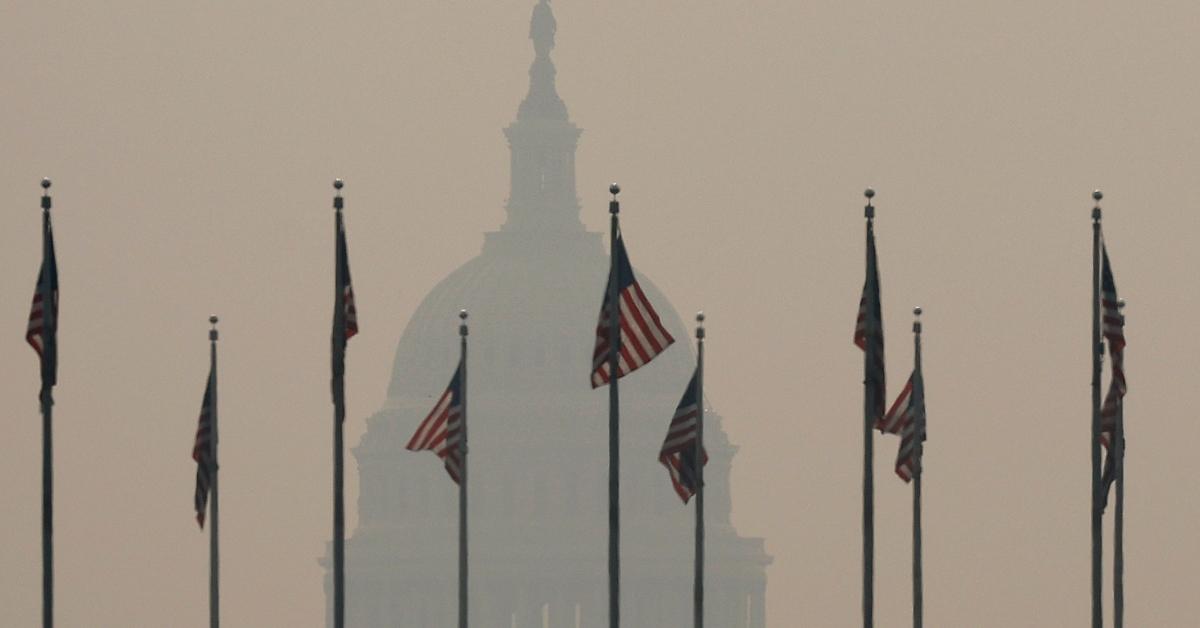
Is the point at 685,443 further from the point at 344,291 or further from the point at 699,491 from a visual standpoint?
the point at 344,291

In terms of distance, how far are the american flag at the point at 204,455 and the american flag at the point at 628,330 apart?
26.8 ft

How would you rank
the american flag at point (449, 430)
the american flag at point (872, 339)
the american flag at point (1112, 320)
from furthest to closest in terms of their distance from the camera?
the american flag at point (449, 430)
the american flag at point (872, 339)
the american flag at point (1112, 320)

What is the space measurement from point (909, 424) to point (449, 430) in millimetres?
9854

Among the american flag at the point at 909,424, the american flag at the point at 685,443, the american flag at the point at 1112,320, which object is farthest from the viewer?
the american flag at the point at 909,424

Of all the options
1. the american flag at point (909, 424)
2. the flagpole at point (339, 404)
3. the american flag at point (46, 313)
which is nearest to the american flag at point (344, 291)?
the flagpole at point (339, 404)

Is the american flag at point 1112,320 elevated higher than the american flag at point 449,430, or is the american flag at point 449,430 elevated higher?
the american flag at point 1112,320

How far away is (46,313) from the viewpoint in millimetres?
117812

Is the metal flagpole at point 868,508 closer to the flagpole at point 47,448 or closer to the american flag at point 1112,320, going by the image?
the american flag at point 1112,320

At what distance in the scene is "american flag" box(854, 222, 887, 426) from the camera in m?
122

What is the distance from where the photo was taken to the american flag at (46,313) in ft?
384

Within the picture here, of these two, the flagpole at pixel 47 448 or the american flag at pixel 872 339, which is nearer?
the flagpole at pixel 47 448

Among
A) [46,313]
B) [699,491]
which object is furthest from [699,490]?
[46,313]

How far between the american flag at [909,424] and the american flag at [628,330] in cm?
748

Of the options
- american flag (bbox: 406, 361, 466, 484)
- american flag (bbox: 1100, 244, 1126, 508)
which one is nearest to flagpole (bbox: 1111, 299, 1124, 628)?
american flag (bbox: 1100, 244, 1126, 508)
